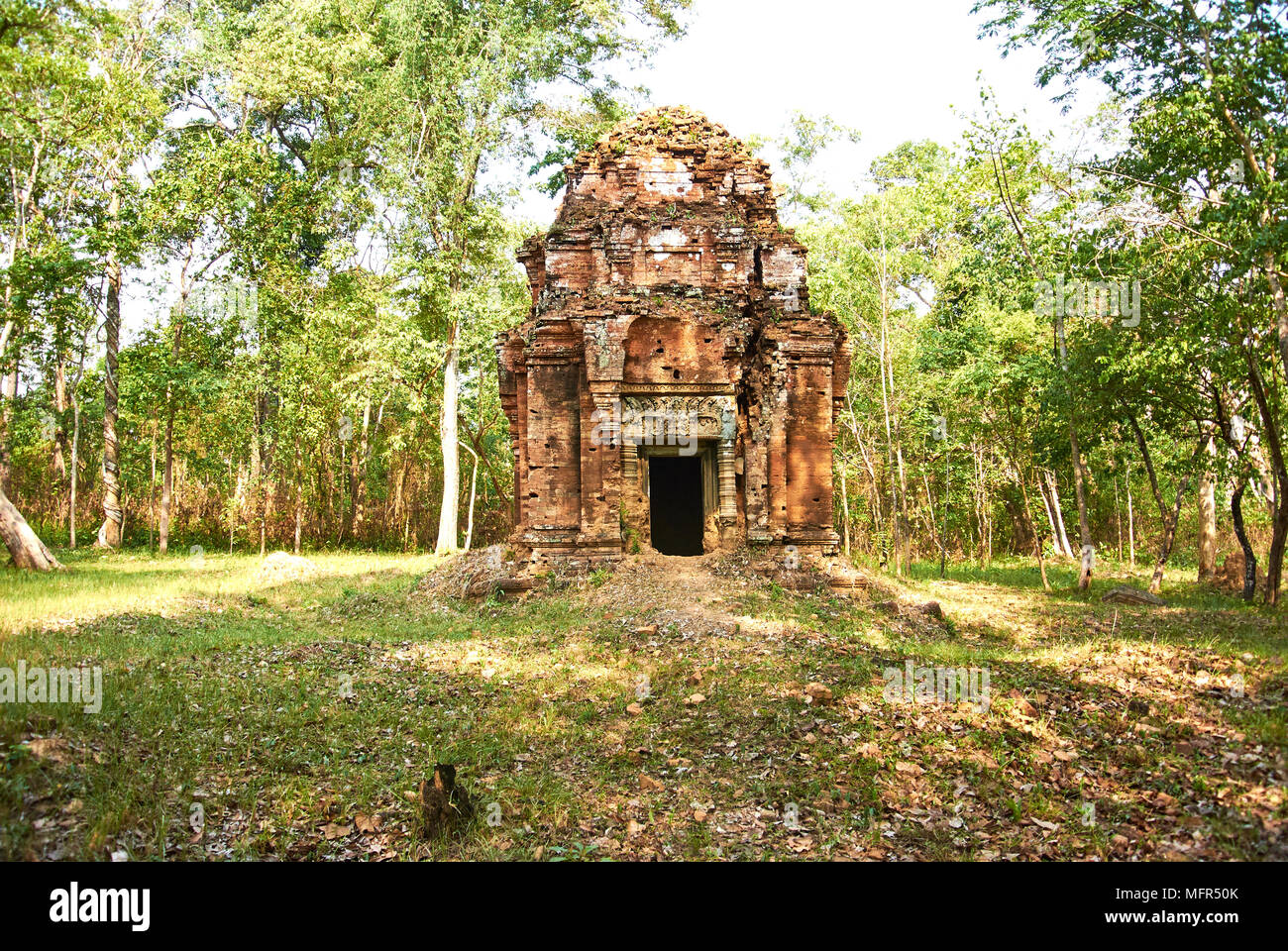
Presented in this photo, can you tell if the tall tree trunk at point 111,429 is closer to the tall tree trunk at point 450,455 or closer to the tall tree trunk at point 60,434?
the tall tree trunk at point 60,434

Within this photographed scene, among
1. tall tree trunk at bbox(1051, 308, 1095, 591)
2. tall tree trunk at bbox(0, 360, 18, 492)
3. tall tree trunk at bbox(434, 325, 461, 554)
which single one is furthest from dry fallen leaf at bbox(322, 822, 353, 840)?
tall tree trunk at bbox(434, 325, 461, 554)

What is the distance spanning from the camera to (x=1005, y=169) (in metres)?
17.8

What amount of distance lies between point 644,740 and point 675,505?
13.1 m

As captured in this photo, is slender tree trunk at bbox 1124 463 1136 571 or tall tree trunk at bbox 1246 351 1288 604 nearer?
tall tree trunk at bbox 1246 351 1288 604

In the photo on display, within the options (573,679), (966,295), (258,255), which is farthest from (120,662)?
(966,295)

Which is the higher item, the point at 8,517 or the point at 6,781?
the point at 8,517

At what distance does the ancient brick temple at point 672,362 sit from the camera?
16.1 metres

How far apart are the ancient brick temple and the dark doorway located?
12.7 ft

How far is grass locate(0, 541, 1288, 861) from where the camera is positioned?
650cm

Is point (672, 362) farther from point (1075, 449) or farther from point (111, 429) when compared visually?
point (111, 429)

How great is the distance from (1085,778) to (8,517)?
19555 millimetres

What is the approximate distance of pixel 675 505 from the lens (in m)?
21.4

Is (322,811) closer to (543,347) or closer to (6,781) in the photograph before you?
(6,781)

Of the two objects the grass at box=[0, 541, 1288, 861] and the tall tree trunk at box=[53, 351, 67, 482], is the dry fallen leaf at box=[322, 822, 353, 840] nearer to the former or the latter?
the grass at box=[0, 541, 1288, 861]
